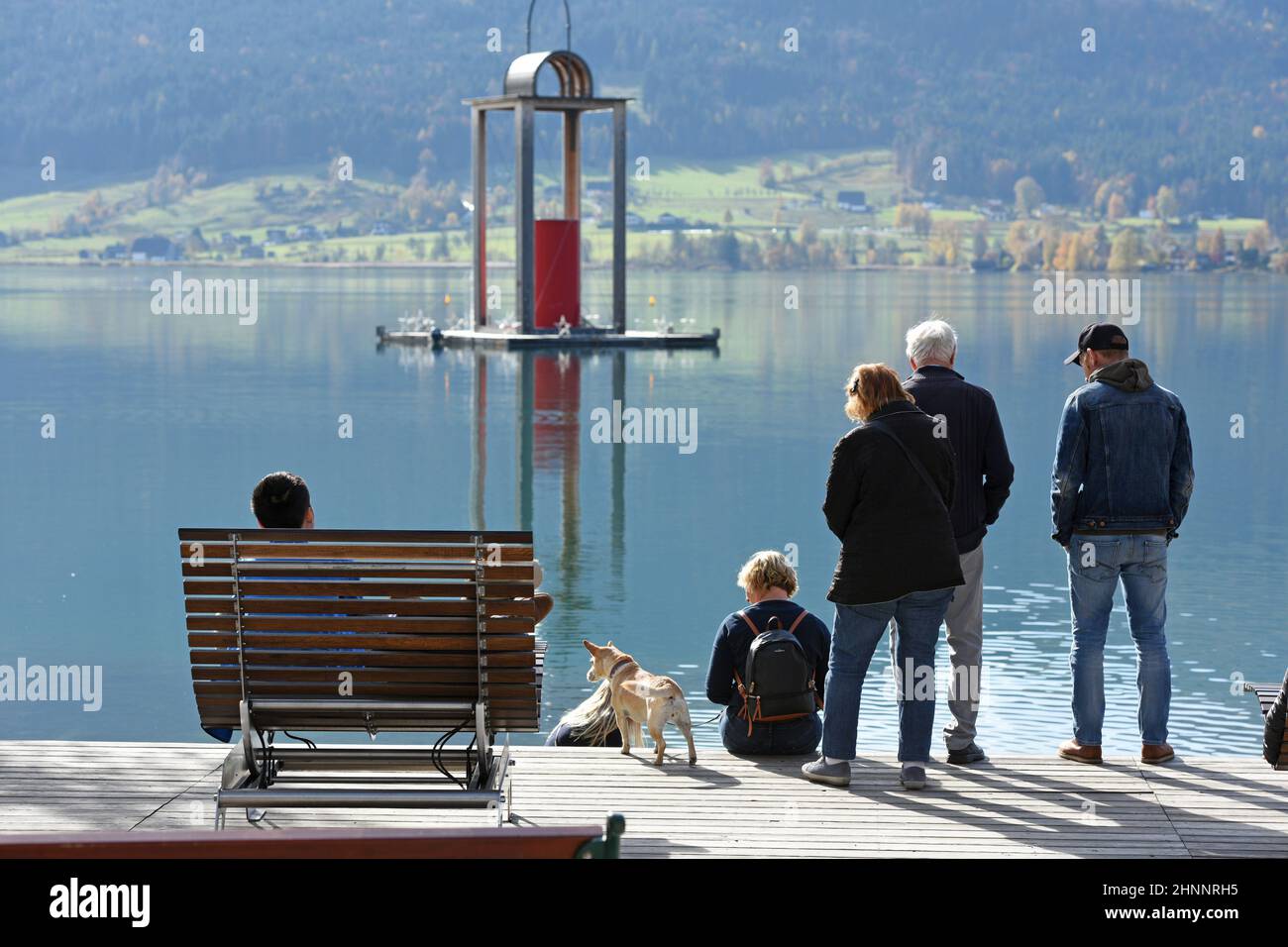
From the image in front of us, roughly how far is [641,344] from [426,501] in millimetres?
28633

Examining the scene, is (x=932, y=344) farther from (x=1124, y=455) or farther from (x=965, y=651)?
(x=965, y=651)

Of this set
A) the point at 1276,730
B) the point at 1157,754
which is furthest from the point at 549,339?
the point at 1276,730

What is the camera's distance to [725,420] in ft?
101

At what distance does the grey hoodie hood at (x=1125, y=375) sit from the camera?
6664mm

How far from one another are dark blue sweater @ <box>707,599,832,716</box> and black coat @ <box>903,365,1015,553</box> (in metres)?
0.62

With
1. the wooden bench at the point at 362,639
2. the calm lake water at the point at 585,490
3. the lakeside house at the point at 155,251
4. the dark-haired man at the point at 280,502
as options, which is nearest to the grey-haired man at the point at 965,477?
the wooden bench at the point at 362,639

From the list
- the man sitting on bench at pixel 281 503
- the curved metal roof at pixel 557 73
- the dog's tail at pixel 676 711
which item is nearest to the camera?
the man sitting on bench at pixel 281 503

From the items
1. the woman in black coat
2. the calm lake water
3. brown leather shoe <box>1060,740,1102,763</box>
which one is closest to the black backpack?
the woman in black coat

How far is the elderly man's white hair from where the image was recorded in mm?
6648

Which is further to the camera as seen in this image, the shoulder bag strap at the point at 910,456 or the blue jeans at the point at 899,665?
the blue jeans at the point at 899,665

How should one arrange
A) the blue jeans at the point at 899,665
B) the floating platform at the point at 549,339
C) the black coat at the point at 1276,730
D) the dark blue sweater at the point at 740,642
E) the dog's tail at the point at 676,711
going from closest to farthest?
the black coat at the point at 1276,730, the blue jeans at the point at 899,665, the dog's tail at the point at 676,711, the dark blue sweater at the point at 740,642, the floating platform at the point at 549,339

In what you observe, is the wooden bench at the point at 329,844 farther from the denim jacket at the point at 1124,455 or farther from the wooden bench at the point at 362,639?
the denim jacket at the point at 1124,455

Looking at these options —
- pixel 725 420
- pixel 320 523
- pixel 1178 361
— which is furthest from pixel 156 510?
pixel 1178 361
